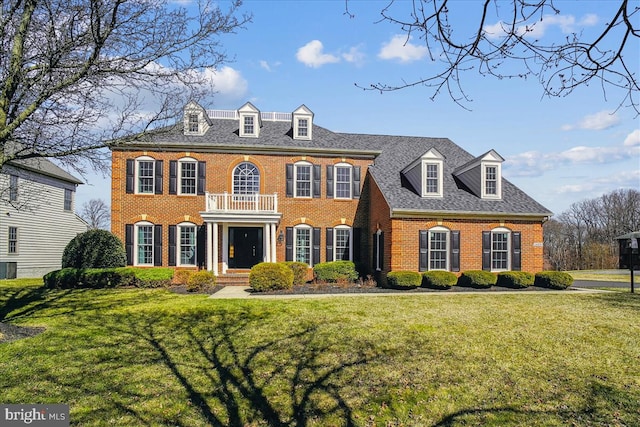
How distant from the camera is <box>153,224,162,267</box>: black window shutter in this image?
1891 centimetres

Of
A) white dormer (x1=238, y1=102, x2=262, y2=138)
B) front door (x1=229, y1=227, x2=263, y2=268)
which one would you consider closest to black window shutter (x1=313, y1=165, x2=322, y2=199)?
front door (x1=229, y1=227, x2=263, y2=268)

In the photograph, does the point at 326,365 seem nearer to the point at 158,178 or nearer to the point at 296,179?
the point at 296,179

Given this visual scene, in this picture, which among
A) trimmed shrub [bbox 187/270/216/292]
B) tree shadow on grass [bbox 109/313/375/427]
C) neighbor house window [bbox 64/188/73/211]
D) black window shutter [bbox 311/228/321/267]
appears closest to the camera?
tree shadow on grass [bbox 109/313/375/427]

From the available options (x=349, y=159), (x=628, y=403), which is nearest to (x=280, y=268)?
(x=349, y=159)

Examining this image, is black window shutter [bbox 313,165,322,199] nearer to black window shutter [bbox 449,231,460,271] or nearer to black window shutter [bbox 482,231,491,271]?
black window shutter [bbox 449,231,460,271]

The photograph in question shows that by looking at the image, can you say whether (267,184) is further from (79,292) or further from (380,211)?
(79,292)

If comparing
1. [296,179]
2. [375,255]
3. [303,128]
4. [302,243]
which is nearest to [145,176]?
[296,179]

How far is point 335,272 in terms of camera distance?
59.9 ft

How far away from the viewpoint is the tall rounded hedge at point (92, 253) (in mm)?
17109

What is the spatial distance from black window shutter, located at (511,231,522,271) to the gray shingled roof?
1.13 m

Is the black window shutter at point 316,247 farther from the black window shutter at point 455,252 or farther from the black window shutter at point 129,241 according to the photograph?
the black window shutter at point 129,241

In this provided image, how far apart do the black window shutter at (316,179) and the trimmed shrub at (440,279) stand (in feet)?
22.2

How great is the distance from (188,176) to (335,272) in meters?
8.65

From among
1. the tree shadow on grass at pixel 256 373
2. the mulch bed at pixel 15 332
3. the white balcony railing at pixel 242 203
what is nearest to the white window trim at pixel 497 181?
the white balcony railing at pixel 242 203
